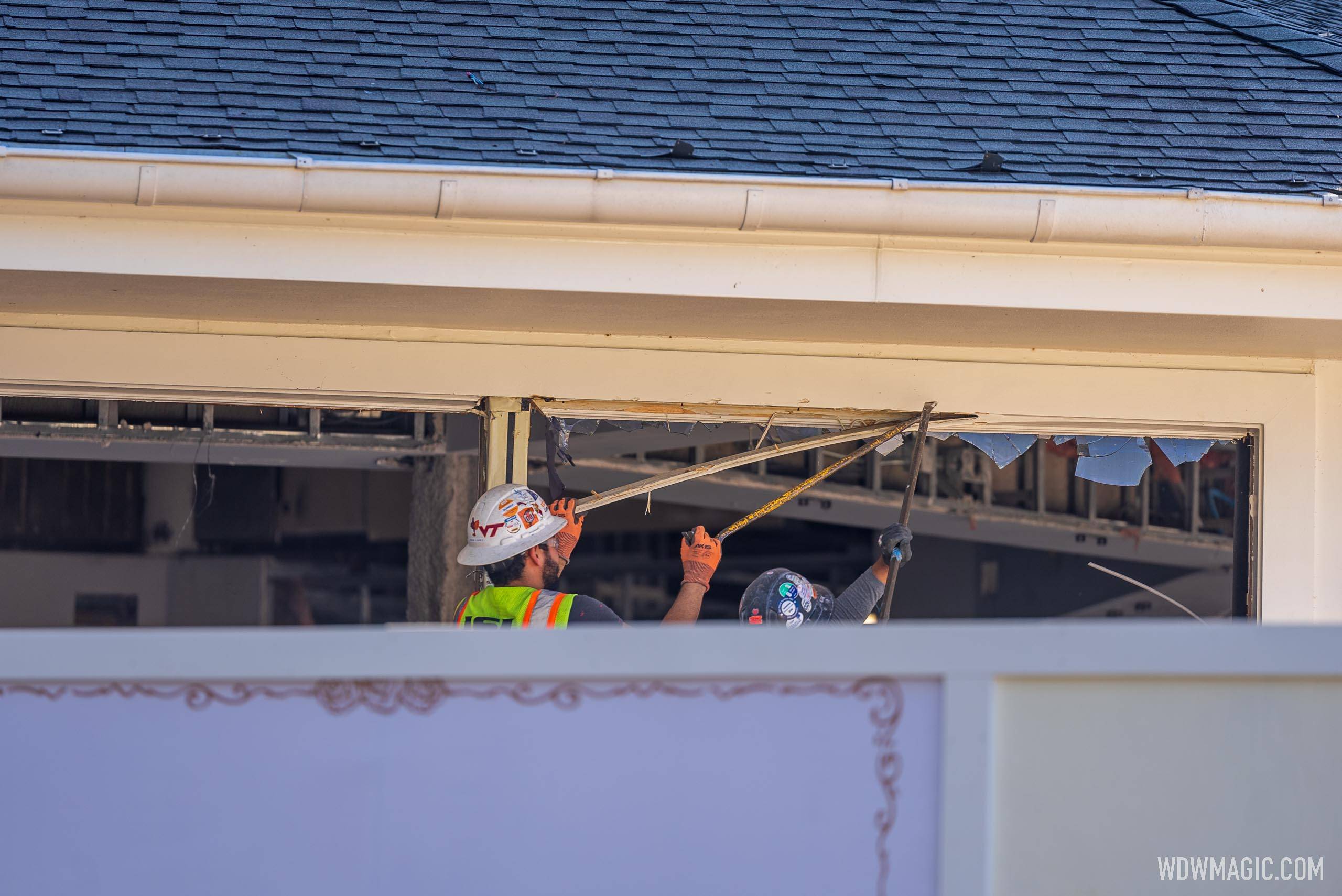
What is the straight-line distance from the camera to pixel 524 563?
13.4 feet

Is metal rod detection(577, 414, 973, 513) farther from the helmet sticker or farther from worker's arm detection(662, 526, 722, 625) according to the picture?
the helmet sticker

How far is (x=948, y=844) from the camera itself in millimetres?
2379

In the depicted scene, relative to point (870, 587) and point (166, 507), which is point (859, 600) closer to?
point (870, 587)

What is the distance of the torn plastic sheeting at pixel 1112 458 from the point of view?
497cm

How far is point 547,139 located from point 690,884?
2.42 m

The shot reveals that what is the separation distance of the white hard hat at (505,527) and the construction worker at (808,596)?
68 centimetres

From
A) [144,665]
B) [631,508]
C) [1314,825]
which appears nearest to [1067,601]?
[631,508]

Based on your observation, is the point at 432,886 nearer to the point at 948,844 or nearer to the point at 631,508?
the point at 948,844

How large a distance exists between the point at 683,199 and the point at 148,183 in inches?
57.7

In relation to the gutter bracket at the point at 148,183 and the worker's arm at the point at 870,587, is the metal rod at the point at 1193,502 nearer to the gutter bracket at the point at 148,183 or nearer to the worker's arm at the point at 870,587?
the worker's arm at the point at 870,587

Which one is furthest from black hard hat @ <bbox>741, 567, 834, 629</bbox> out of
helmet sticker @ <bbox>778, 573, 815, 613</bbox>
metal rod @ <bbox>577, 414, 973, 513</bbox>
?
metal rod @ <bbox>577, 414, 973, 513</bbox>

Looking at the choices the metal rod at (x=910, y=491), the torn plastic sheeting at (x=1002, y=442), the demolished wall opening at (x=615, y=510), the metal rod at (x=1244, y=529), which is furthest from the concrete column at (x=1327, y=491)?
the metal rod at (x=910, y=491)

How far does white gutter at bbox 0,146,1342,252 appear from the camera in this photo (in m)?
3.59

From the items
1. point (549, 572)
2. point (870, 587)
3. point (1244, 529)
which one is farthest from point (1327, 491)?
point (549, 572)
